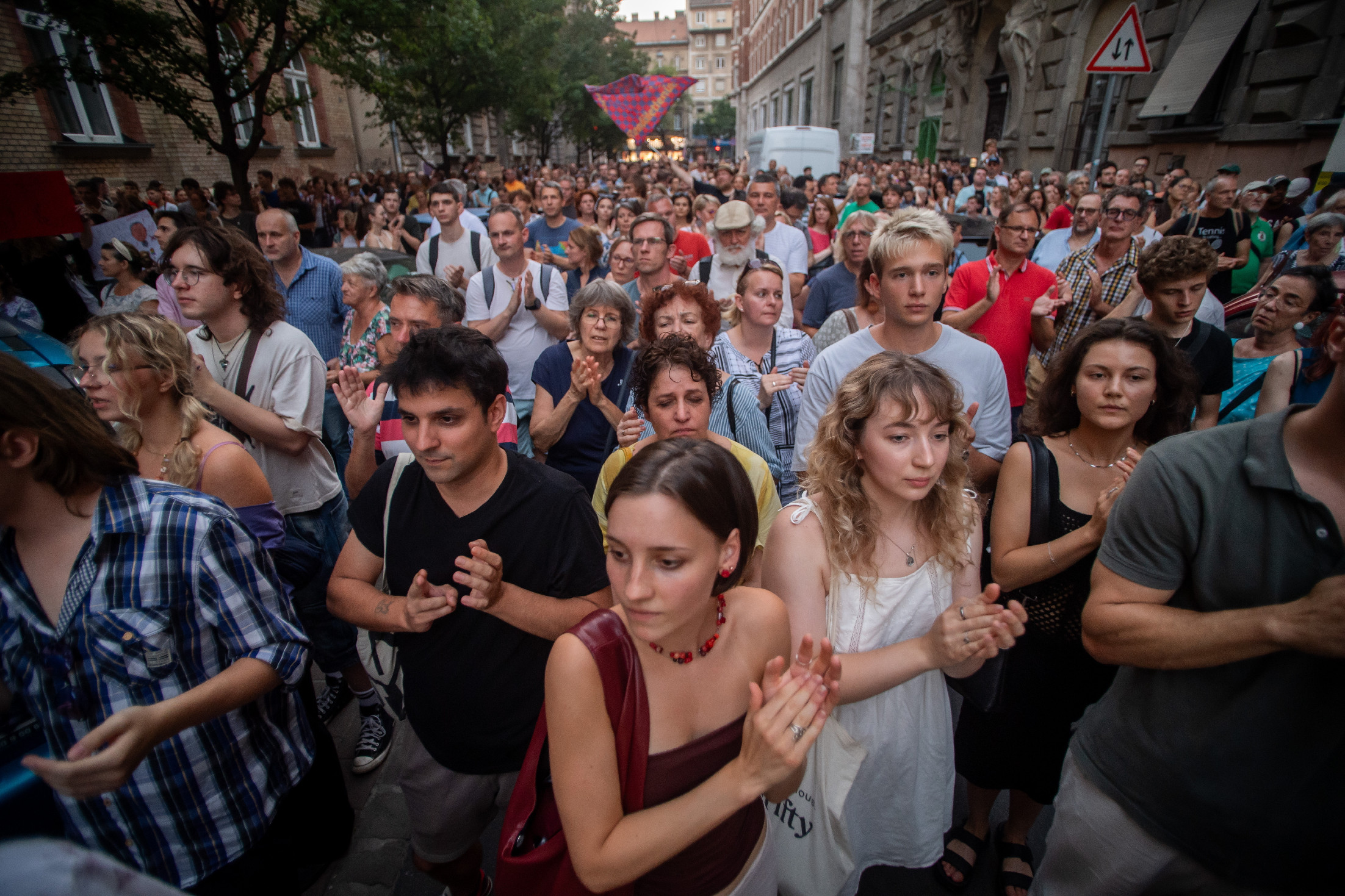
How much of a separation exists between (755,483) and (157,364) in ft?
6.87

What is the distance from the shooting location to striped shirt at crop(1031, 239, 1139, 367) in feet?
13.9

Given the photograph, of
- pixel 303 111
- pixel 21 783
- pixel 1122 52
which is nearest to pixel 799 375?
pixel 21 783

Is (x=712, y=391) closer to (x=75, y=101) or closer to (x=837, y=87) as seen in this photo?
(x=75, y=101)

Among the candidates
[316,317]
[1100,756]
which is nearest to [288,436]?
[316,317]

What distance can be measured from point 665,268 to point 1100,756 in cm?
400

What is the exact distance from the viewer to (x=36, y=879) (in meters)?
0.59

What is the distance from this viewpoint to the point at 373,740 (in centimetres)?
289

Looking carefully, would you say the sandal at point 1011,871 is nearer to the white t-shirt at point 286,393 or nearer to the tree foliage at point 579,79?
the white t-shirt at point 286,393

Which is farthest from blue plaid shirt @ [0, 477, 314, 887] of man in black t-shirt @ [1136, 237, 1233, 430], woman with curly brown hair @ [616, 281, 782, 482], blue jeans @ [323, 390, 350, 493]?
man in black t-shirt @ [1136, 237, 1233, 430]

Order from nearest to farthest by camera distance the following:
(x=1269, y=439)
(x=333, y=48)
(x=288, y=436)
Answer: (x=1269, y=439)
(x=288, y=436)
(x=333, y=48)

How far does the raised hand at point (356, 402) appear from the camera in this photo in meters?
2.59

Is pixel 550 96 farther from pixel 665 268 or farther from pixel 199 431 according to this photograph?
pixel 199 431

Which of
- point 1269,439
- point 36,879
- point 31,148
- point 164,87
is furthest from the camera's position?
point 31,148

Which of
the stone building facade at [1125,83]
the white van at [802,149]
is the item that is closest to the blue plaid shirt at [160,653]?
the stone building facade at [1125,83]
